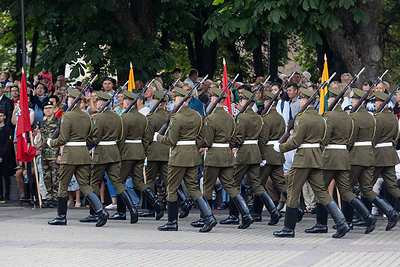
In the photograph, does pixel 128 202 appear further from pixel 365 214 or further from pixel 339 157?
pixel 365 214

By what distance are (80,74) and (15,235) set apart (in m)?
Answer: 7.74

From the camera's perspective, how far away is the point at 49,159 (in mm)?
14805

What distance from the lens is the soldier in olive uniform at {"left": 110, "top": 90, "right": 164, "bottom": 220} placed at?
12.6 metres

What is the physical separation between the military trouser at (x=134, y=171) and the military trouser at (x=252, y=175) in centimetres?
152

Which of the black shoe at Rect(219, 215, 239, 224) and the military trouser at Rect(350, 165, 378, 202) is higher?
the military trouser at Rect(350, 165, 378, 202)

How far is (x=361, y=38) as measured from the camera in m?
16.8

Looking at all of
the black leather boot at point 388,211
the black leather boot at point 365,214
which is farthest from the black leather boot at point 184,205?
the black leather boot at point 388,211

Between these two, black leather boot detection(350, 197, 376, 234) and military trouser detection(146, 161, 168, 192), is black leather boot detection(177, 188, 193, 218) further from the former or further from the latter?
black leather boot detection(350, 197, 376, 234)

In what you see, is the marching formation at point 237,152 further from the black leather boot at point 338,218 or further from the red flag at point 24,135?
the red flag at point 24,135

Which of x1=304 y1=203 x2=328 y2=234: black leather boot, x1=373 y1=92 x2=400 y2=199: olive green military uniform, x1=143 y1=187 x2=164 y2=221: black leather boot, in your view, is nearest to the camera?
x1=304 y1=203 x2=328 y2=234: black leather boot

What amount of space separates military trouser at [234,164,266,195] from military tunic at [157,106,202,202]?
2.98ft

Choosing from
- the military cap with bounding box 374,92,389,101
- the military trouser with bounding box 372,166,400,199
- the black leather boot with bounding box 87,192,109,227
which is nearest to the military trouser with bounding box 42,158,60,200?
the black leather boot with bounding box 87,192,109,227

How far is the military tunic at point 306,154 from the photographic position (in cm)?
1069

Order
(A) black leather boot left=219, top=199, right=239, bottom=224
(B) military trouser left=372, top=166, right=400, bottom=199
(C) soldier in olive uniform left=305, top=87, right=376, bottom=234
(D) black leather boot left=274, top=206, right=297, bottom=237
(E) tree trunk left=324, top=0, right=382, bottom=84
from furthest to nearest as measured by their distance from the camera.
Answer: (E) tree trunk left=324, top=0, right=382, bottom=84
(A) black leather boot left=219, top=199, right=239, bottom=224
(B) military trouser left=372, top=166, right=400, bottom=199
(C) soldier in olive uniform left=305, top=87, right=376, bottom=234
(D) black leather boot left=274, top=206, right=297, bottom=237
